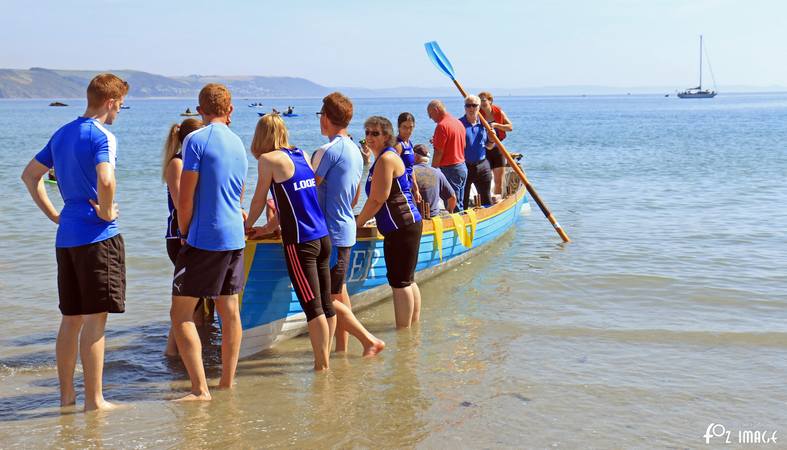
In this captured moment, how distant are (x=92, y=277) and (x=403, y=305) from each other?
3.13m

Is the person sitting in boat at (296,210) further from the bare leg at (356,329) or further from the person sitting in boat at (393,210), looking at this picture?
the person sitting in boat at (393,210)

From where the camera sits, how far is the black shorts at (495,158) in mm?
12383

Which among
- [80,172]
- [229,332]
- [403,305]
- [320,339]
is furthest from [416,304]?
[80,172]

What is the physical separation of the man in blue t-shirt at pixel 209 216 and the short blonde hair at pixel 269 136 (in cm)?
27

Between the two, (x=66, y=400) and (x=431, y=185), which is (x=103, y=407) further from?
(x=431, y=185)

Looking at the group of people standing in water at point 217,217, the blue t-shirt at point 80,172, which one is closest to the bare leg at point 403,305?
the group of people standing in water at point 217,217

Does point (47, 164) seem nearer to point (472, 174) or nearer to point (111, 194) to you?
point (111, 194)

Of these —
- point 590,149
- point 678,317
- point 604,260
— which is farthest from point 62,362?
point 590,149

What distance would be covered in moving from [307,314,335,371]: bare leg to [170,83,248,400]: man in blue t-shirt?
78 centimetres

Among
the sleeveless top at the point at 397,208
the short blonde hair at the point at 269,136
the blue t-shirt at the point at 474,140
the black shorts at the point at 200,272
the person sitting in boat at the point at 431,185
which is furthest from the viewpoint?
the blue t-shirt at the point at 474,140

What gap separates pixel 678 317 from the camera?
8.36 meters

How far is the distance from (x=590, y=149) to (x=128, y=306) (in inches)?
1321

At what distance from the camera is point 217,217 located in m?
5.12

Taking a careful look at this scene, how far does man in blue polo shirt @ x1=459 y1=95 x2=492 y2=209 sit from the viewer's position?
10.6 metres
